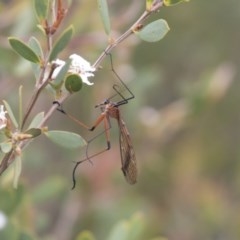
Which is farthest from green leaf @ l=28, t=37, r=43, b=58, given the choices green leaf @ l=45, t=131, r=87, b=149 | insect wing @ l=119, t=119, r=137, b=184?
insect wing @ l=119, t=119, r=137, b=184

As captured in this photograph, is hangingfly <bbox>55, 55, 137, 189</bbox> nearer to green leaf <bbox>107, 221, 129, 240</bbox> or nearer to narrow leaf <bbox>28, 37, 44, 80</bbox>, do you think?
narrow leaf <bbox>28, 37, 44, 80</bbox>

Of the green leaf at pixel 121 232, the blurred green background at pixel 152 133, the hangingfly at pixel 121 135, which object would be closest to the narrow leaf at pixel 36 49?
the hangingfly at pixel 121 135

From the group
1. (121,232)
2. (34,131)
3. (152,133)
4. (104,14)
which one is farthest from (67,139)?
(152,133)

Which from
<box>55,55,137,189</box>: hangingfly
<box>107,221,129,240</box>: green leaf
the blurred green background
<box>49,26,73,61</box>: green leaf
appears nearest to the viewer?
<box>49,26,73,61</box>: green leaf

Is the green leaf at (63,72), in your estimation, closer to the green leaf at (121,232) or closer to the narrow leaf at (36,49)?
the narrow leaf at (36,49)

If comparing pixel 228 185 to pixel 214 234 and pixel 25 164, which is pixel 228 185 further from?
pixel 25 164

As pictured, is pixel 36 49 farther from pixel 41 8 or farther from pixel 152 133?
pixel 152 133

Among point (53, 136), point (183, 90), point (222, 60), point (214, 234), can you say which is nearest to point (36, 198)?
point (183, 90)
